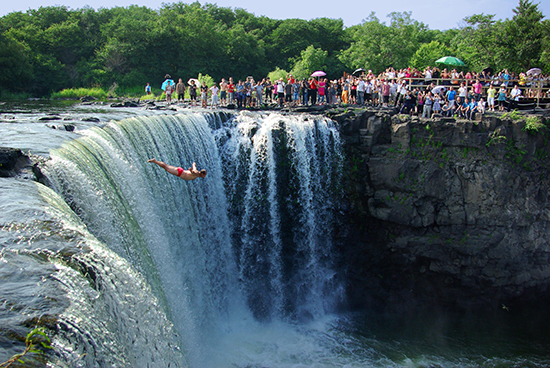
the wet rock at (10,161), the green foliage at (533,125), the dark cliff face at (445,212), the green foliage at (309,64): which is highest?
the green foliage at (309,64)

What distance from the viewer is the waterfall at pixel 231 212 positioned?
12.9 m

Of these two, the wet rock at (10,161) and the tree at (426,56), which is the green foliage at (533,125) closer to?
the wet rock at (10,161)

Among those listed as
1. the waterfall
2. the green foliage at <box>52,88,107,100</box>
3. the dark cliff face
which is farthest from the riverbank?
the green foliage at <box>52,88,107,100</box>

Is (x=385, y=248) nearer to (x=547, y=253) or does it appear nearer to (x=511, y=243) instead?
(x=511, y=243)

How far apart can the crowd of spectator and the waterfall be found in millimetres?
4516

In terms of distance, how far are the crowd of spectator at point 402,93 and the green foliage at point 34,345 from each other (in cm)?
1934

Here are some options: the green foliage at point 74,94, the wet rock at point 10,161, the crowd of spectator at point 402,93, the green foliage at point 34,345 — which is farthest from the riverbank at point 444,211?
the green foliage at point 74,94

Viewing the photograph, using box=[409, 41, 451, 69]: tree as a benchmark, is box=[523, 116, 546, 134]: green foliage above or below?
below

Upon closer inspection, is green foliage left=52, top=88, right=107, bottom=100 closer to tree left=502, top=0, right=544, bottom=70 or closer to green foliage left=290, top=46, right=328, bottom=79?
green foliage left=290, top=46, right=328, bottom=79

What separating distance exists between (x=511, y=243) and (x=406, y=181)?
542cm

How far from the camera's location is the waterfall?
1288 centimetres

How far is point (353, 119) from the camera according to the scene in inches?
772

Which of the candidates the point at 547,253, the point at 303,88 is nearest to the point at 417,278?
the point at 547,253

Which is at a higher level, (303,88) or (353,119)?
(303,88)
